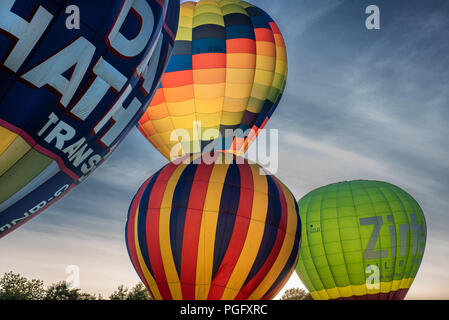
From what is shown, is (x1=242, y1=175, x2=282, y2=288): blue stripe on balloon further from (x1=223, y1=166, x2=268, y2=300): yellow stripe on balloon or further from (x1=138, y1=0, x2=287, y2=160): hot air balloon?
(x1=138, y1=0, x2=287, y2=160): hot air balloon

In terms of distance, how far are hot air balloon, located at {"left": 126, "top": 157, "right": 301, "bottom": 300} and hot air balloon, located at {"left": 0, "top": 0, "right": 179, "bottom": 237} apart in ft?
12.6

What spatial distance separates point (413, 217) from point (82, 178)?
1346cm

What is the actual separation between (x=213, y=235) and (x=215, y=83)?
4.22m

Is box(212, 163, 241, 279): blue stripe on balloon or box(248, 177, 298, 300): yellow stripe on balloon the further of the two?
box(248, 177, 298, 300): yellow stripe on balloon

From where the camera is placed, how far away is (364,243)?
1658 centimetres

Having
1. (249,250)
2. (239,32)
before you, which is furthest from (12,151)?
→ (239,32)

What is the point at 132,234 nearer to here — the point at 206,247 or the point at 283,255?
the point at 206,247

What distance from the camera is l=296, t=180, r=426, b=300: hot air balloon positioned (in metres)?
16.4

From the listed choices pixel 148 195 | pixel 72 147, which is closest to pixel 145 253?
pixel 148 195

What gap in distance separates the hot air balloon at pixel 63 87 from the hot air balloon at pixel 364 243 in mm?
12182

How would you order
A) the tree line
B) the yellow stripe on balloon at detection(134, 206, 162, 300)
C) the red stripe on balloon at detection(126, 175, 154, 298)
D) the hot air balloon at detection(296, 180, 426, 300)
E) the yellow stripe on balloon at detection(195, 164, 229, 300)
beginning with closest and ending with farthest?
the yellow stripe on balloon at detection(195, 164, 229, 300) → the yellow stripe on balloon at detection(134, 206, 162, 300) → the red stripe on balloon at detection(126, 175, 154, 298) → the hot air balloon at detection(296, 180, 426, 300) → the tree line

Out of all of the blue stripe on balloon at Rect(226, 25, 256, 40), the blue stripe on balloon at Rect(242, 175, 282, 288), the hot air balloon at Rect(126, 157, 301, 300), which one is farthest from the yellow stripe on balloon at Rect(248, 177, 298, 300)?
the blue stripe on balloon at Rect(226, 25, 256, 40)

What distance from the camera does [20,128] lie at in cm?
507

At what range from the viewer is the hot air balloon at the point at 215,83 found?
486 inches
